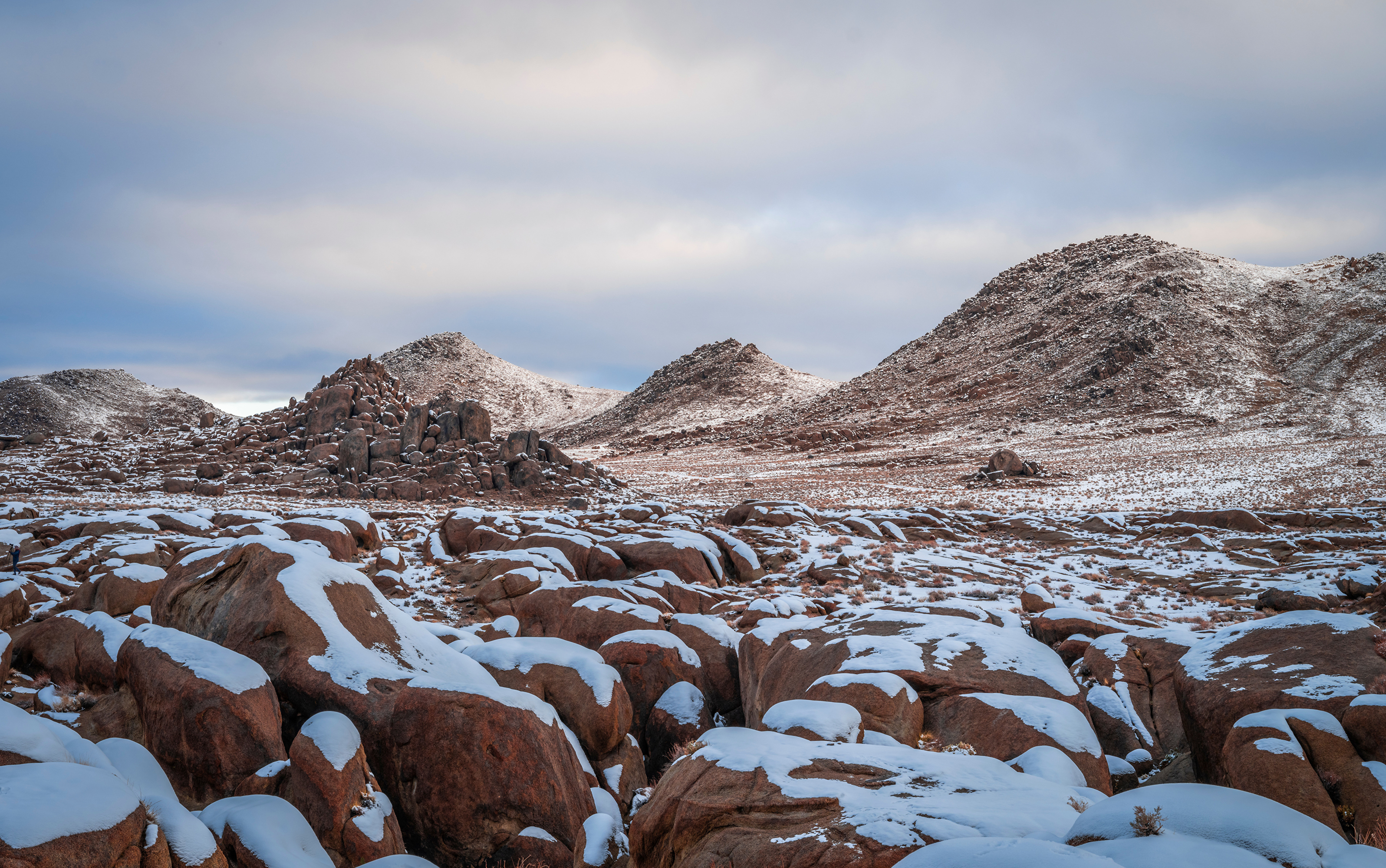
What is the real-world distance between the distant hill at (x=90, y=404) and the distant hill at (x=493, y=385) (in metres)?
33.9

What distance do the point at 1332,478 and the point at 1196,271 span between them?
213 feet

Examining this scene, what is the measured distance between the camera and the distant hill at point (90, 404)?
79688 millimetres

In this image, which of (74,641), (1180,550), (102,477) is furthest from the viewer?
(102,477)

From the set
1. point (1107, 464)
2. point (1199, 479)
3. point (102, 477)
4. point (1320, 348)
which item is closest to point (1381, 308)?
point (1320, 348)

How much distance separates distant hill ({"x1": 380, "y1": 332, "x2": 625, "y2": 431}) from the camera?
413 ft

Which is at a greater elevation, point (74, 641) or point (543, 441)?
point (543, 441)

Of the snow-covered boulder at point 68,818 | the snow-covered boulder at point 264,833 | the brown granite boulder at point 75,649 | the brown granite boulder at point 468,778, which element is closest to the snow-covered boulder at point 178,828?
the snow-covered boulder at point 68,818

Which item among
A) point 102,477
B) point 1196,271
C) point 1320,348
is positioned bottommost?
point 102,477

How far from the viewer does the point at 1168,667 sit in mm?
10062

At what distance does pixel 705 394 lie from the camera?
4345 inches

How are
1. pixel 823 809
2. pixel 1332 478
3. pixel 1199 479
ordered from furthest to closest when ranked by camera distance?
1. pixel 1199 479
2. pixel 1332 478
3. pixel 823 809

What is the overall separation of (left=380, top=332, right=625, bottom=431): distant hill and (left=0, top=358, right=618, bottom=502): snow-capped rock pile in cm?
7520

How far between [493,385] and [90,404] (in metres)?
59.0

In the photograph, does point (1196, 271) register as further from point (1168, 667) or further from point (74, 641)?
point (74, 641)
